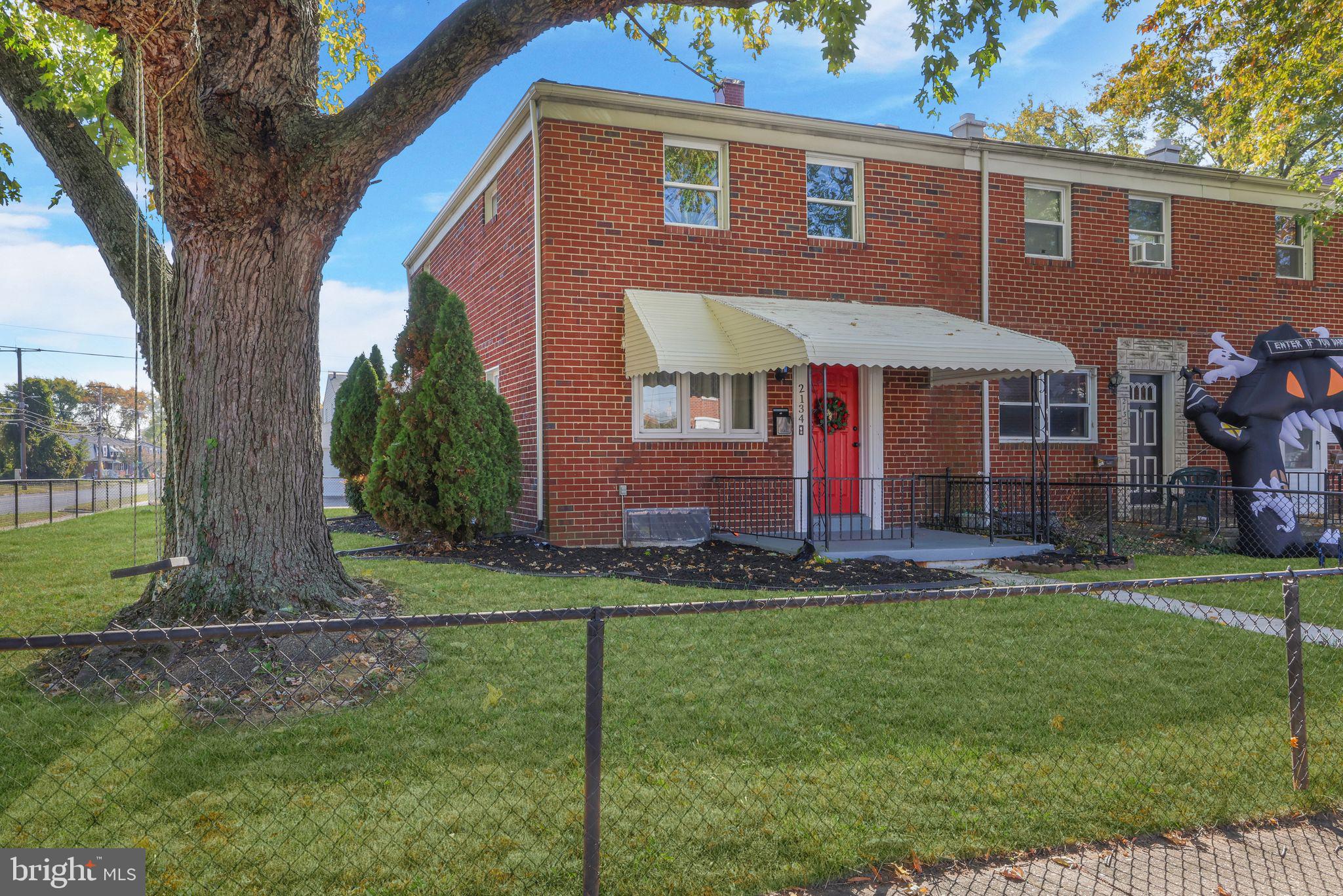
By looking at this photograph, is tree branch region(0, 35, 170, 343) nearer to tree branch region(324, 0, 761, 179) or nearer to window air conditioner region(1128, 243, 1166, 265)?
tree branch region(324, 0, 761, 179)

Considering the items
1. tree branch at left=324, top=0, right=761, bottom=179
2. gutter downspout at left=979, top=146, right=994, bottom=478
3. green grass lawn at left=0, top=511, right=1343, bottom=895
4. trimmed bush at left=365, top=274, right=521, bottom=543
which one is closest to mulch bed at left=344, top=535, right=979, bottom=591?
trimmed bush at left=365, top=274, right=521, bottom=543

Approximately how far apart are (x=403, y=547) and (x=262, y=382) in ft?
19.0

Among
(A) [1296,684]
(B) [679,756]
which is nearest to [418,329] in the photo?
(B) [679,756]

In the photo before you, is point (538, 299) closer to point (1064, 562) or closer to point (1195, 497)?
point (1064, 562)

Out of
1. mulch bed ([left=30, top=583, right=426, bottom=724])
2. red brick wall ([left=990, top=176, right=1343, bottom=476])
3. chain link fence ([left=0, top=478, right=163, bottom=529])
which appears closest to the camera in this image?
mulch bed ([left=30, top=583, right=426, bottom=724])

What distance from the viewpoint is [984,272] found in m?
14.1

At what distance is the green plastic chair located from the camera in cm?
1205

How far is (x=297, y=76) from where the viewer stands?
20.4ft

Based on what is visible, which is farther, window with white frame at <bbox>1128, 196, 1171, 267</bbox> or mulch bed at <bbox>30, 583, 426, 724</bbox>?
window with white frame at <bbox>1128, 196, 1171, 267</bbox>

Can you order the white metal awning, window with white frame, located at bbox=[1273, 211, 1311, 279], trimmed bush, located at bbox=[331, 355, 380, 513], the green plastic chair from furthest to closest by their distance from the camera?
1. window with white frame, located at bbox=[1273, 211, 1311, 279]
2. trimmed bush, located at bbox=[331, 355, 380, 513]
3. the green plastic chair
4. the white metal awning

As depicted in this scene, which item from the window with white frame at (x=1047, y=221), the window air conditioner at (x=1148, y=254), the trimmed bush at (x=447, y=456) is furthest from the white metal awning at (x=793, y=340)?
the window air conditioner at (x=1148, y=254)

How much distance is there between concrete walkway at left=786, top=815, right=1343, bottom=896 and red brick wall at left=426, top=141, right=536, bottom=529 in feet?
30.4

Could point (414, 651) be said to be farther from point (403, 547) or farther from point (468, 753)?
point (403, 547)

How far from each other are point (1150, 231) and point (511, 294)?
35.5 ft
